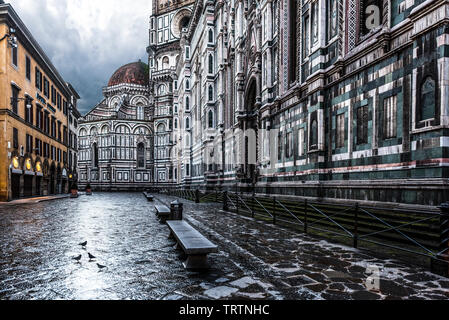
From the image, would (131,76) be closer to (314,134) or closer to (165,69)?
(165,69)

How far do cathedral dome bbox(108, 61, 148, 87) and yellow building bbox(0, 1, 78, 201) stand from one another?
32585mm

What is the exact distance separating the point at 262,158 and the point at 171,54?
51774 mm

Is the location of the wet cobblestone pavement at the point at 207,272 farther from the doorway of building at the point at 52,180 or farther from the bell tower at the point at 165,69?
the bell tower at the point at 165,69

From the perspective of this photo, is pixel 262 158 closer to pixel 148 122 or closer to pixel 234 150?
pixel 234 150

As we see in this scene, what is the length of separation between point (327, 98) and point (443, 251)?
8.24m

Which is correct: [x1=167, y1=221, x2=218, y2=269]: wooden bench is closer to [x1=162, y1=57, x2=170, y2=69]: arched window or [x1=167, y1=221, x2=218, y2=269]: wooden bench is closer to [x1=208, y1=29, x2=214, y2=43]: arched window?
[x1=208, y1=29, x2=214, y2=43]: arched window

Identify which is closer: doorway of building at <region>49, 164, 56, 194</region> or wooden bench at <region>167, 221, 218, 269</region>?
wooden bench at <region>167, 221, 218, 269</region>

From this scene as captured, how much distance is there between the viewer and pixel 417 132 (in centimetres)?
760

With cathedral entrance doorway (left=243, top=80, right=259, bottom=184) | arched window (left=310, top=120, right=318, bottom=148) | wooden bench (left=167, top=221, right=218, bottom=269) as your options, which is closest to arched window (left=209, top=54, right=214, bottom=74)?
cathedral entrance doorway (left=243, top=80, right=259, bottom=184)

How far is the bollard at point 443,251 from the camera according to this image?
5043 mm

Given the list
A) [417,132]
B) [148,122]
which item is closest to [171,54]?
[148,122]

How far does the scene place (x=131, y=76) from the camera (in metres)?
71.5

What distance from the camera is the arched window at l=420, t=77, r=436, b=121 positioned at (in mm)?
7223

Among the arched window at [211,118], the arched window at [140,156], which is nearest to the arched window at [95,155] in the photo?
the arched window at [140,156]
